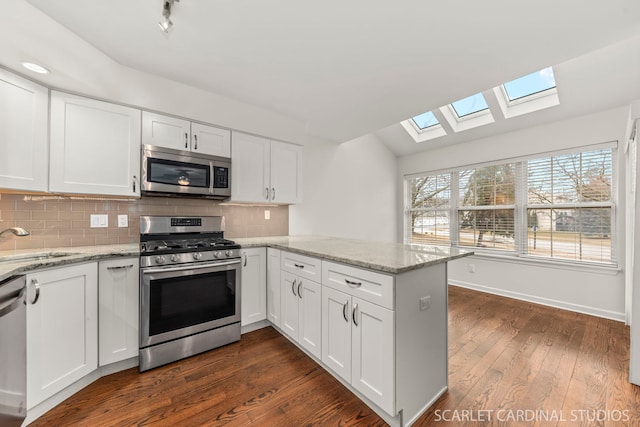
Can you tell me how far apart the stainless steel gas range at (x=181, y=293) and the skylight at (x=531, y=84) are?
3.94 metres

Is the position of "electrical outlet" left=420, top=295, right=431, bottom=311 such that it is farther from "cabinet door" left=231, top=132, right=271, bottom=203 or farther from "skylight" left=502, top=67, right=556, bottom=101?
"skylight" left=502, top=67, right=556, bottom=101

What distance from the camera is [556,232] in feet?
11.4

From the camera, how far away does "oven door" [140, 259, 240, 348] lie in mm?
1984

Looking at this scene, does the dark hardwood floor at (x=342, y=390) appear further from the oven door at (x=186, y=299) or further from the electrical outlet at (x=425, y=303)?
the electrical outlet at (x=425, y=303)

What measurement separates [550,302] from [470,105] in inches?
120

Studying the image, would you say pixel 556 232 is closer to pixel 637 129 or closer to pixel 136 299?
pixel 637 129

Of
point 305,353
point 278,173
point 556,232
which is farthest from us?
point 556,232

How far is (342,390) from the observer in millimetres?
1786

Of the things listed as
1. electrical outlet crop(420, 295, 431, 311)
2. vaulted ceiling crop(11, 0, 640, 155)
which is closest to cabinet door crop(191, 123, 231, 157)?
vaulted ceiling crop(11, 0, 640, 155)

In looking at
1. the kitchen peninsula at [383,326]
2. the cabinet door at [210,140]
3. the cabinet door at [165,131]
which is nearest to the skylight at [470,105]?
the kitchen peninsula at [383,326]

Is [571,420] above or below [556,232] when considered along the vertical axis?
below

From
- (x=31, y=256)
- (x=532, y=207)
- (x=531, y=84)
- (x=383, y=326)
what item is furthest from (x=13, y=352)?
(x=531, y=84)

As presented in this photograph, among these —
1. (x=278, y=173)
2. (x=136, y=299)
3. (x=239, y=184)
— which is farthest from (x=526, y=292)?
(x=136, y=299)

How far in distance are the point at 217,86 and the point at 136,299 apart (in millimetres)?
2066
